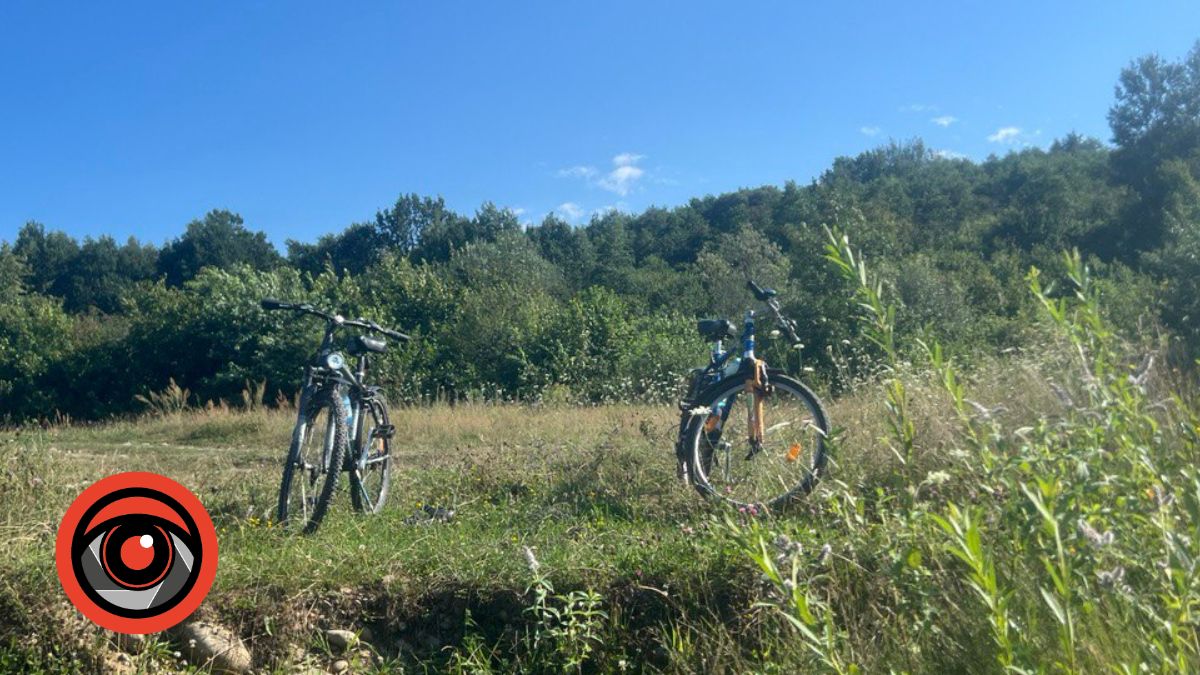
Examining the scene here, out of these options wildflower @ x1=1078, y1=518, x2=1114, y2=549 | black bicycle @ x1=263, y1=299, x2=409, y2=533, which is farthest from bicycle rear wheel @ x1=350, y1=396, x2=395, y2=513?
wildflower @ x1=1078, y1=518, x2=1114, y2=549

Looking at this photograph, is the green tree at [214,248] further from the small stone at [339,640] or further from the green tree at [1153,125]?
the small stone at [339,640]

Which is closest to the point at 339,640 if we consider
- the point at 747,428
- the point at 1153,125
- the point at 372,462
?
the point at 372,462

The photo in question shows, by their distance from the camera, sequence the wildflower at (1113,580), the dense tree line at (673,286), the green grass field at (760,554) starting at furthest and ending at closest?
the dense tree line at (673,286) < the green grass field at (760,554) < the wildflower at (1113,580)

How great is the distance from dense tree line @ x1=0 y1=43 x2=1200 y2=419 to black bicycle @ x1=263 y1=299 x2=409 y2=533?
576cm

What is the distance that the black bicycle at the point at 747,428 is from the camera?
4746 mm

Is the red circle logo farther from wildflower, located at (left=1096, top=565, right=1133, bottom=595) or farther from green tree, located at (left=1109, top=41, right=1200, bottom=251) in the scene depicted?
green tree, located at (left=1109, top=41, right=1200, bottom=251)

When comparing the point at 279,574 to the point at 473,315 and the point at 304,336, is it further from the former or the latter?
the point at 304,336

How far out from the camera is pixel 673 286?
35.2m

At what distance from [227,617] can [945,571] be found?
2754mm

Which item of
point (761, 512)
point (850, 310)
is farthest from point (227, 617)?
point (850, 310)

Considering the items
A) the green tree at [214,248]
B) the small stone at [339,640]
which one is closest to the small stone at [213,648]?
the small stone at [339,640]

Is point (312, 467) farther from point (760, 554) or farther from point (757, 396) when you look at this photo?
point (760, 554)

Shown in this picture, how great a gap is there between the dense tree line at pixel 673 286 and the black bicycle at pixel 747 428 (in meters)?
4.23

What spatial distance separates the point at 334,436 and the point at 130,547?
2.10m
